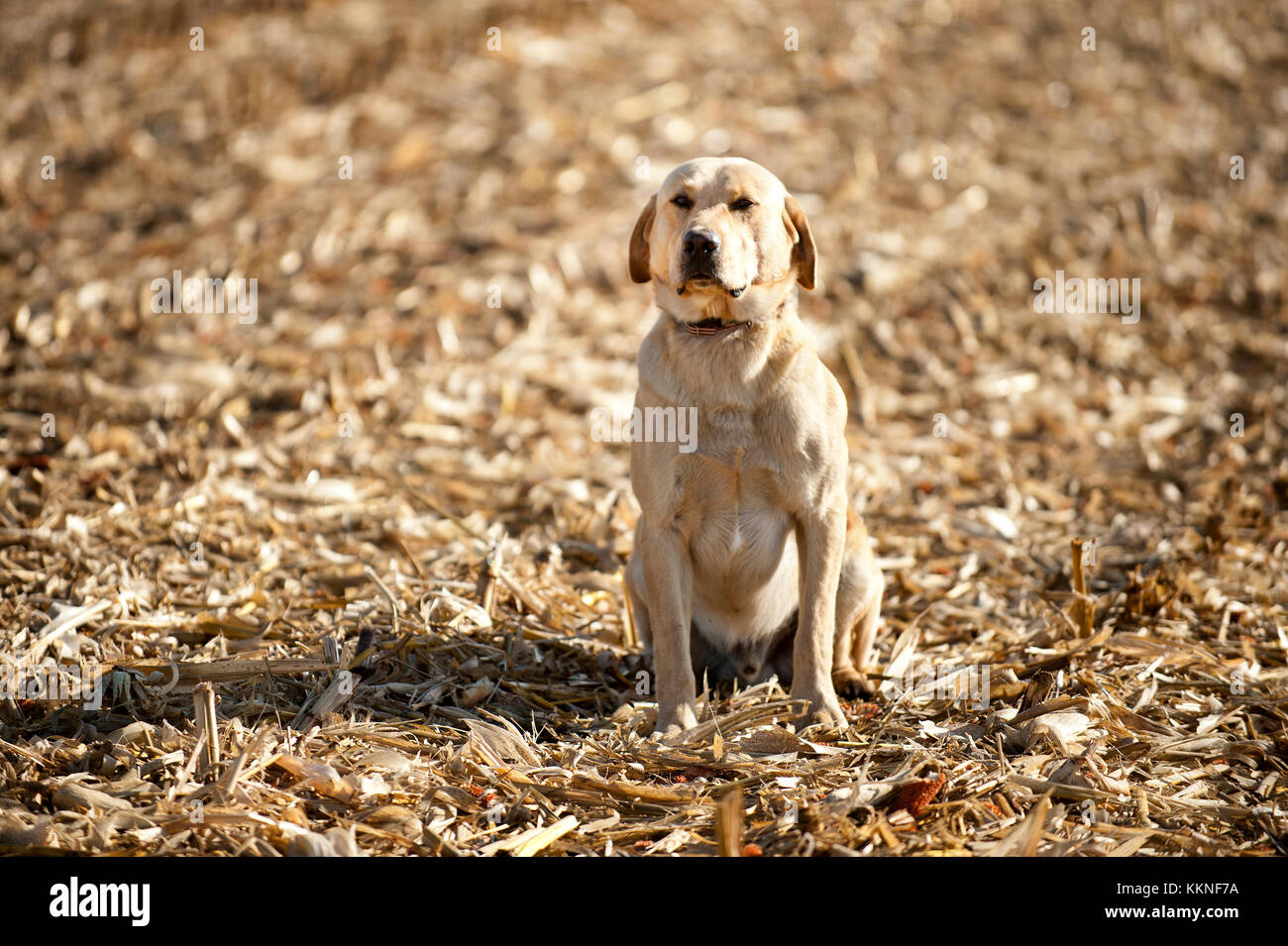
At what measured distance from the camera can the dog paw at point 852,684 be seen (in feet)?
13.8

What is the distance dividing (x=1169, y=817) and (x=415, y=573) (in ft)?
10.2

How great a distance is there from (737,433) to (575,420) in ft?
10.2

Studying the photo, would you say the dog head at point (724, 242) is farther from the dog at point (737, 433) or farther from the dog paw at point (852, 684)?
the dog paw at point (852, 684)

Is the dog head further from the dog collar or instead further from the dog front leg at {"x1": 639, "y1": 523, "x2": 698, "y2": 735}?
the dog front leg at {"x1": 639, "y1": 523, "x2": 698, "y2": 735}

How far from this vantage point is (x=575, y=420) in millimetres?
6773

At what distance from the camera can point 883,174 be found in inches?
373

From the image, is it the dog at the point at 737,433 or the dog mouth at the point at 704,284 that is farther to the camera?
the dog at the point at 737,433

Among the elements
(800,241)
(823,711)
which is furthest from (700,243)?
(823,711)

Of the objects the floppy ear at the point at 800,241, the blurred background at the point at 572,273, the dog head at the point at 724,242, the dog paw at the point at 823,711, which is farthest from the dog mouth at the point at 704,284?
the blurred background at the point at 572,273

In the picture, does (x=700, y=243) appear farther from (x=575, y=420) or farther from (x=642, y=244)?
(x=575, y=420)

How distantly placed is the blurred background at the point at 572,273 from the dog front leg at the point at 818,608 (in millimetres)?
1135

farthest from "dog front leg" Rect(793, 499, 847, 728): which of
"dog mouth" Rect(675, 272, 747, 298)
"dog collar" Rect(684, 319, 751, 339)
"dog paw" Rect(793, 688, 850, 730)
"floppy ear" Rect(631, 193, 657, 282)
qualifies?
"floppy ear" Rect(631, 193, 657, 282)

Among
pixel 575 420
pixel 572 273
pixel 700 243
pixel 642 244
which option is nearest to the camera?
pixel 700 243

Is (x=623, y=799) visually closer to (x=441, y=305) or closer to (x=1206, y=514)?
(x=1206, y=514)
